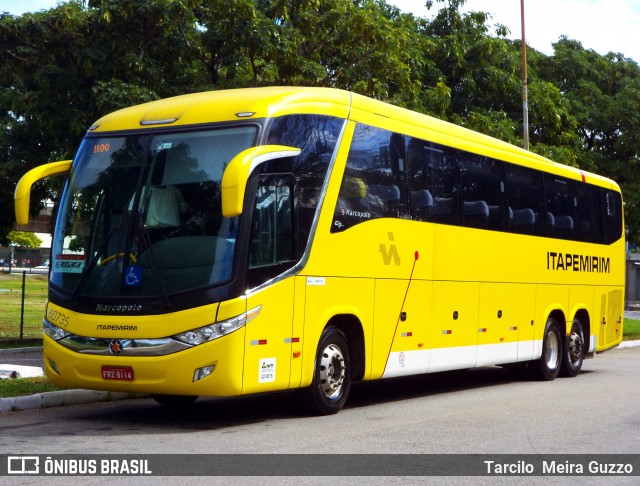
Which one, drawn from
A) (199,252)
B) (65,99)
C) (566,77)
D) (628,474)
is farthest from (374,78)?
(566,77)

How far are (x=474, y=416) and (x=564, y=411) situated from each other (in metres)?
1.42

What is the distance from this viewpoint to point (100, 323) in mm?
10547

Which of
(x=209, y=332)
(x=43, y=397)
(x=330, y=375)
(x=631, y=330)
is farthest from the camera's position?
(x=631, y=330)

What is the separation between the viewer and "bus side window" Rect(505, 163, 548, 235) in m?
16.3

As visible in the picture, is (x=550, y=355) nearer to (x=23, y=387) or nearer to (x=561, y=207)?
(x=561, y=207)

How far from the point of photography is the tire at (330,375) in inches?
452

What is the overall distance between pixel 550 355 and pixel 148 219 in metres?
9.69

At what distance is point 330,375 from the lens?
11.8 m

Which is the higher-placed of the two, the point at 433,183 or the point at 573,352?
the point at 433,183

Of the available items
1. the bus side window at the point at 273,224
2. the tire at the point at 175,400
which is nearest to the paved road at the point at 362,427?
the tire at the point at 175,400

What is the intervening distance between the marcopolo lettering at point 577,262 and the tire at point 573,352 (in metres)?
1.05

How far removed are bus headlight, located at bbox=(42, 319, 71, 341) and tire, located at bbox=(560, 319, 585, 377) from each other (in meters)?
10.4

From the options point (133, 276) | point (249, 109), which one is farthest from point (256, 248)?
point (249, 109)

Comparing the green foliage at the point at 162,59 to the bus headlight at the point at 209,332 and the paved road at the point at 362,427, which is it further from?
the bus headlight at the point at 209,332
